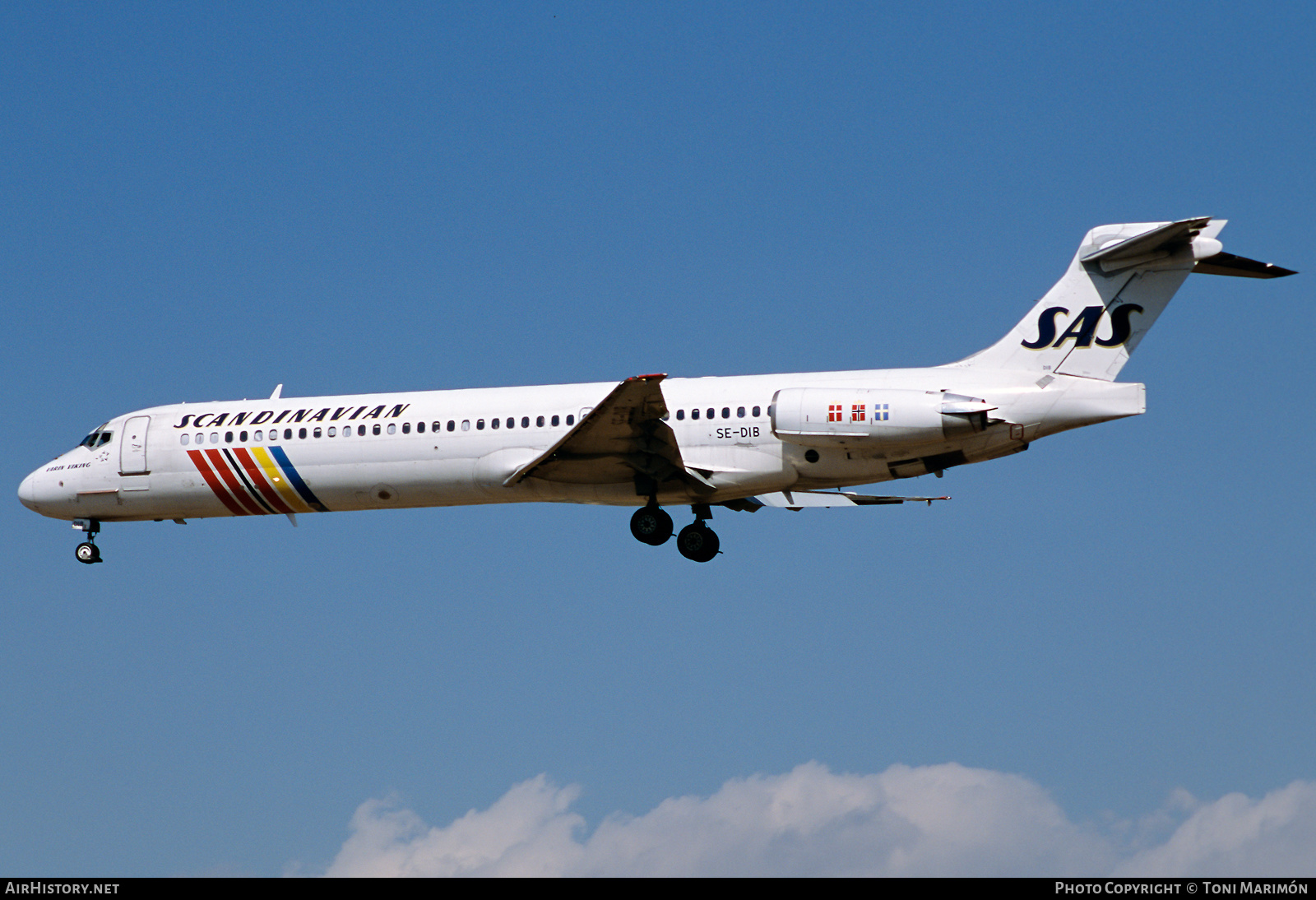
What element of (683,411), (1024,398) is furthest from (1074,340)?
(683,411)

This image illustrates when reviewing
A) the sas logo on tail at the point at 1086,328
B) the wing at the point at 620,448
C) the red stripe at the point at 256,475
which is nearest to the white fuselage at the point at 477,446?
the red stripe at the point at 256,475

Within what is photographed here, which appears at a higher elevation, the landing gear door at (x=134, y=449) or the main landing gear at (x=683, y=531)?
the landing gear door at (x=134, y=449)

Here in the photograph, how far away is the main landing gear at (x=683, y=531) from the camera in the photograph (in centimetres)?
2570

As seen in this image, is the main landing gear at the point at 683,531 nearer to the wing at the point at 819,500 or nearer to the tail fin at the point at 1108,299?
the wing at the point at 819,500

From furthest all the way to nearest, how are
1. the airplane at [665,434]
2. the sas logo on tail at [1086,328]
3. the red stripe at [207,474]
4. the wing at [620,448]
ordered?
the red stripe at [207,474] < the sas logo on tail at [1086,328] < the wing at [620,448] < the airplane at [665,434]

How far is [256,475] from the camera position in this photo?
27.2 m

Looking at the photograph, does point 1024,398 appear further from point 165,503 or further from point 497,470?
point 165,503

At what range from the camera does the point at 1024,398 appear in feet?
77.3

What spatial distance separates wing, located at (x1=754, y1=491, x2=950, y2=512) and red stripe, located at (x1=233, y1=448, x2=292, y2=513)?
8.95 m

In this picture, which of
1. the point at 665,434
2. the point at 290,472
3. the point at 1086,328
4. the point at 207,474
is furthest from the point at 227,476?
the point at 1086,328

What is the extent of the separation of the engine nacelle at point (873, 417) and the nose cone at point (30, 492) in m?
14.6

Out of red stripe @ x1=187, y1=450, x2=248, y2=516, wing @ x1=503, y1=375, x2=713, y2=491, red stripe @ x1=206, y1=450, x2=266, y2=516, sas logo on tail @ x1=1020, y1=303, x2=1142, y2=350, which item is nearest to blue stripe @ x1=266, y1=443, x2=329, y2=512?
red stripe @ x1=206, y1=450, x2=266, y2=516

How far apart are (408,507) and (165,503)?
486cm
